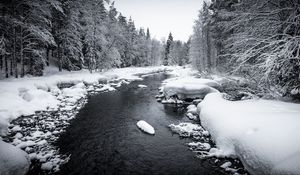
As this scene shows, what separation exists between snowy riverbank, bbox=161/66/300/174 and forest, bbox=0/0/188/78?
16.0m

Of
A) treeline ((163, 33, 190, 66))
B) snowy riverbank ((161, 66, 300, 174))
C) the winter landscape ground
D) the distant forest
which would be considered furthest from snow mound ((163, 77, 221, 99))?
treeline ((163, 33, 190, 66))

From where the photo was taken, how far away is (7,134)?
796 cm

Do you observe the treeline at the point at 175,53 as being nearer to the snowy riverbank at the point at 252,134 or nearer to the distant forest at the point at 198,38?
the distant forest at the point at 198,38

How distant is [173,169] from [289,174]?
11.3 feet

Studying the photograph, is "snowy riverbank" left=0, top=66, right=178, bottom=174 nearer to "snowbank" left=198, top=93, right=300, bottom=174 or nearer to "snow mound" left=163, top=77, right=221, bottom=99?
"snowbank" left=198, top=93, right=300, bottom=174

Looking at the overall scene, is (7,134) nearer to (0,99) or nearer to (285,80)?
(0,99)

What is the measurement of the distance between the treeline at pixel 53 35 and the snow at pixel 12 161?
493 inches

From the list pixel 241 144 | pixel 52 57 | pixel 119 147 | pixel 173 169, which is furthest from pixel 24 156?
pixel 52 57

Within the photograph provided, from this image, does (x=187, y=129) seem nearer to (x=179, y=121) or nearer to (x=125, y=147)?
(x=179, y=121)

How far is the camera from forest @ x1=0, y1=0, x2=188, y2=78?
51.1 feet

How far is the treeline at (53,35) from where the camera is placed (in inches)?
612

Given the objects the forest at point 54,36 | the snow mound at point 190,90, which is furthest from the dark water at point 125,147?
the forest at point 54,36

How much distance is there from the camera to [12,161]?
489 cm

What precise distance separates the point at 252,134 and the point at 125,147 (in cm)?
521
